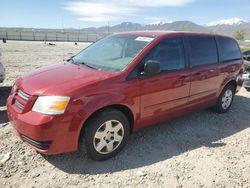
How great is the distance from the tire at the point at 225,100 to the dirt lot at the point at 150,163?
1044 millimetres

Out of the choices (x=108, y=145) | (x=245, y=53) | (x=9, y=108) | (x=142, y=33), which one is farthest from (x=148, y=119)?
(x=245, y=53)

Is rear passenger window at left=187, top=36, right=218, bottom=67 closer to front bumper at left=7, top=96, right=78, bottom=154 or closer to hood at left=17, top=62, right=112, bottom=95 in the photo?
hood at left=17, top=62, right=112, bottom=95

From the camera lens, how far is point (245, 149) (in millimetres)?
4723

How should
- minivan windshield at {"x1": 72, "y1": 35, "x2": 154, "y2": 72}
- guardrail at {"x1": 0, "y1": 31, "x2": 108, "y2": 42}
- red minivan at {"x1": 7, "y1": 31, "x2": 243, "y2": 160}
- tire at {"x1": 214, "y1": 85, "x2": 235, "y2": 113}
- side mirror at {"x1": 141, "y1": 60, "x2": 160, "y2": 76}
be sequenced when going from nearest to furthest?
red minivan at {"x1": 7, "y1": 31, "x2": 243, "y2": 160} < side mirror at {"x1": 141, "y1": 60, "x2": 160, "y2": 76} < minivan windshield at {"x1": 72, "y1": 35, "x2": 154, "y2": 72} < tire at {"x1": 214, "y1": 85, "x2": 235, "y2": 113} < guardrail at {"x1": 0, "y1": 31, "x2": 108, "y2": 42}

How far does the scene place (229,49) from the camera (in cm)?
637

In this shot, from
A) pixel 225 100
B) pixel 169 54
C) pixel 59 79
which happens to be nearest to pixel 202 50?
pixel 169 54

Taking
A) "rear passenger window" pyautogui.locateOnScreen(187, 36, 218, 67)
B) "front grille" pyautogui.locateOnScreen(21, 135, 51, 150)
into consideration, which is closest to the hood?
"front grille" pyautogui.locateOnScreen(21, 135, 51, 150)

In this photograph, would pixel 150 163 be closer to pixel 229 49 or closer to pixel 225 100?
pixel 225 100

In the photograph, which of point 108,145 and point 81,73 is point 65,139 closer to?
point 108,145

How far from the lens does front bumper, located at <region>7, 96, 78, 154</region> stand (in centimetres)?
341

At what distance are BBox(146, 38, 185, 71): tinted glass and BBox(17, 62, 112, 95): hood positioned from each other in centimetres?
98

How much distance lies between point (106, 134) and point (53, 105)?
2.98 feet

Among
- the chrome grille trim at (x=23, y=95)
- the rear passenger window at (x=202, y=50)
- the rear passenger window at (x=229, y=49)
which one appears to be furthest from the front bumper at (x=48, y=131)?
the rear passenger window at (x=229, y=49)

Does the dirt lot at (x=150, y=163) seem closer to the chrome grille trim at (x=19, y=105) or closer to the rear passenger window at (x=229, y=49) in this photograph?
the chrome grille trim at (x=19, y=105)
